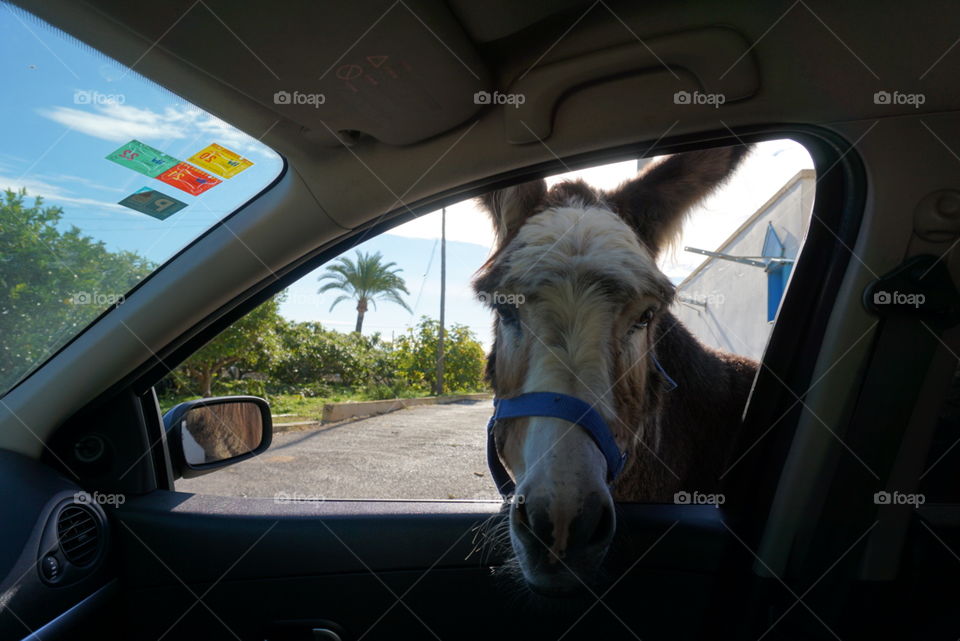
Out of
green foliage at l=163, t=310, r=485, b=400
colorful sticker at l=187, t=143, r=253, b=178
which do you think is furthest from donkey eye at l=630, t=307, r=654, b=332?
green foliage at l=163, t=310, r=485, b=400

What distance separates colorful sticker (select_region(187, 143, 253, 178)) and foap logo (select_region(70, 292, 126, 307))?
52 cm

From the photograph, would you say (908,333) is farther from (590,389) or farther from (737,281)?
(737,281)

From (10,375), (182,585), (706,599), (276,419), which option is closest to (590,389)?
(706,599)

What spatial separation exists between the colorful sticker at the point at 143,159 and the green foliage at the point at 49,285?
26cm

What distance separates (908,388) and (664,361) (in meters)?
1.16

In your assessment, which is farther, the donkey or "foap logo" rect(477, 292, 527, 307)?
"foap logo" rect(477, 292, 527, 307)

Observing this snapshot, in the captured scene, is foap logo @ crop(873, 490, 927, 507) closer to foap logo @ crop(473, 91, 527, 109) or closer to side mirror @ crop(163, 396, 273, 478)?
foap logo @ crop(473, 91, 527, 109)

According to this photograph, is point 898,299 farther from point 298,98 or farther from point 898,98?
point 298,98

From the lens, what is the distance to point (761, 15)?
1232 mm

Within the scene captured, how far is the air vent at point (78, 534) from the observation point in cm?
142

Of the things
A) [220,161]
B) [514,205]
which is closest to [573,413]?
[514,205]

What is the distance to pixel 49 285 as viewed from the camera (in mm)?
1596

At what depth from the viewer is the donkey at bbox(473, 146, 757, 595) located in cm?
132

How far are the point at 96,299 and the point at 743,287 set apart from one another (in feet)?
18.7
